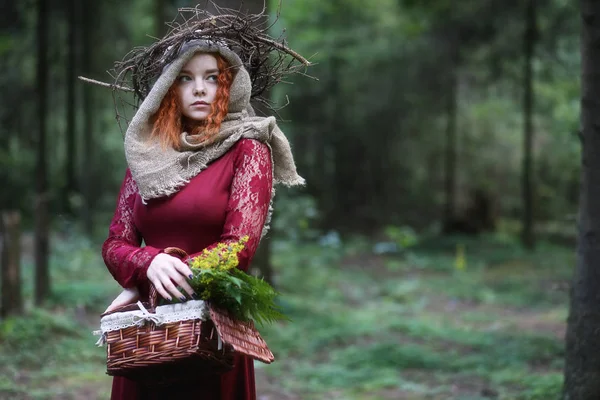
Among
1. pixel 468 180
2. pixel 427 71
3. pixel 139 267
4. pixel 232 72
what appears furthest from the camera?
pixel 468 180

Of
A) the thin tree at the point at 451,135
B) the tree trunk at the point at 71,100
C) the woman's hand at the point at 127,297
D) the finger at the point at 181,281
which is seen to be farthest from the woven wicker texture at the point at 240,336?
the thin tree at the point at 451,135

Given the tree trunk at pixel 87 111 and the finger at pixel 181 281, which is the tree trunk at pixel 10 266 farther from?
the tree trunk at pixel 87 111

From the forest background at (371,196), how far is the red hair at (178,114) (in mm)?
3850

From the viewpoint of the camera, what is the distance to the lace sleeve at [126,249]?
2.88 m

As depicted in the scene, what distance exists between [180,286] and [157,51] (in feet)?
3.54

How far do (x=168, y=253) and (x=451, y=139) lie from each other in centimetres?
1923

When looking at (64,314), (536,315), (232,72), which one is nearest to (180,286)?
(232,72)

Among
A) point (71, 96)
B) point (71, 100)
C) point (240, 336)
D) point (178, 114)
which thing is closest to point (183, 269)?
point (240, 336)

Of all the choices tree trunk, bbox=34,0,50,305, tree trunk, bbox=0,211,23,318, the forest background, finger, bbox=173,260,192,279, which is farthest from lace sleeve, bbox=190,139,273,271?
tree trunk, bbox=34,0,50,305

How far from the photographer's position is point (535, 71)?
20297 mm

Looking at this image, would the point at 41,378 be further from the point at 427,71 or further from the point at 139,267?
the point at 427,71

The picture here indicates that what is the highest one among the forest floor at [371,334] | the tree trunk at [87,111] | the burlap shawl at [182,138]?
the tree trunk at [87,111]

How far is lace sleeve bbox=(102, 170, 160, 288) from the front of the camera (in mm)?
2875

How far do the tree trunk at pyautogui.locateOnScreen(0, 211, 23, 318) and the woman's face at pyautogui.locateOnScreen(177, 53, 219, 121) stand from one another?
601 centimetres
